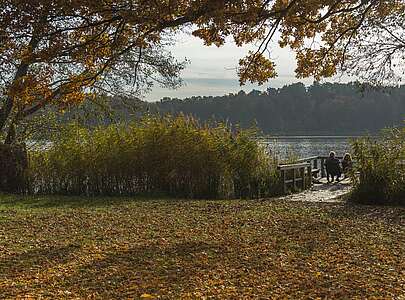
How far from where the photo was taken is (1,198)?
45.3 feet

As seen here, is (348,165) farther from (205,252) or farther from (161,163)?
(205,252)

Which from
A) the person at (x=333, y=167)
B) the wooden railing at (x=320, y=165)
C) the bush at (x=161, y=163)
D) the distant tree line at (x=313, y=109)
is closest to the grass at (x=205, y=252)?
the bush at (x=161, y=163)

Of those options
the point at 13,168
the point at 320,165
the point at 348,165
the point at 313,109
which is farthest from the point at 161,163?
the point at 313,109

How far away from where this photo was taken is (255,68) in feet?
32.3

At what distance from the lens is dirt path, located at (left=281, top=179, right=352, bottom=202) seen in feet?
42.3

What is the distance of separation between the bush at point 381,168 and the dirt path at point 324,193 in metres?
0.85

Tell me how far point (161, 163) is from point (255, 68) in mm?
5116

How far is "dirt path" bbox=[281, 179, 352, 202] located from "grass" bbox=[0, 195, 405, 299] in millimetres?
1447

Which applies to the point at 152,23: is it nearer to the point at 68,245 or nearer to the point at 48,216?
the point at 68,245

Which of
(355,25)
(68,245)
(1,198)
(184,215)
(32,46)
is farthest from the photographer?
(1,198)

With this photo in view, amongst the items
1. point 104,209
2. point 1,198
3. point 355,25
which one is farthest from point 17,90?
point 355,25

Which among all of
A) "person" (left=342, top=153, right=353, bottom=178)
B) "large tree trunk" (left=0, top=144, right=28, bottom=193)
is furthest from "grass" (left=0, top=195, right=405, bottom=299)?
"large tree trunk" (left=0, top=144, right=28, bottom=193)

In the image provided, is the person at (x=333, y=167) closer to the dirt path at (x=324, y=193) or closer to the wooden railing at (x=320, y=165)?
the dirt path at (x=324, y=193)

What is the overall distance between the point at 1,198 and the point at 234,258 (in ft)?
30.5
